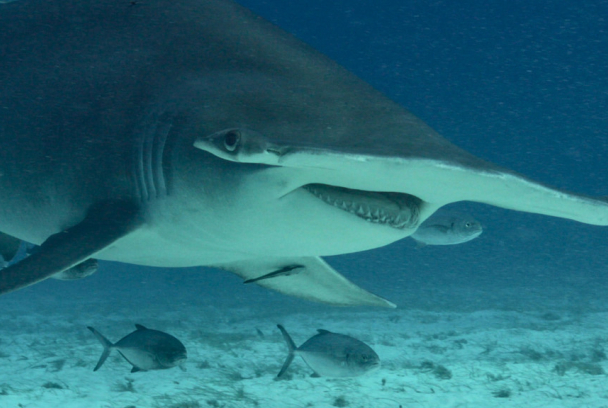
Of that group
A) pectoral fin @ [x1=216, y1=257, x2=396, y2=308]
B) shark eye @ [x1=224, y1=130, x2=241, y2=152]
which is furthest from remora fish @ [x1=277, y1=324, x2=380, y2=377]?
shark eye @ [x1=224, y1=130, x2=241, y2=152]

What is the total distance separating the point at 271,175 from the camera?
2145mm

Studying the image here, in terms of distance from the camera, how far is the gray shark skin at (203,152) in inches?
72.6

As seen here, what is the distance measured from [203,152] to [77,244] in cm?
85

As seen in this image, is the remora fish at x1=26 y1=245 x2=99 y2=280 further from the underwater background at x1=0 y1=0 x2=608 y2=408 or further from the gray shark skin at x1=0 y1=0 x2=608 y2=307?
the underwater background at x1=0 y1=0 x2=608 y2=408

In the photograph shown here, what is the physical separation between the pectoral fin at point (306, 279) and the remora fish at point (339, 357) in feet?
2.68

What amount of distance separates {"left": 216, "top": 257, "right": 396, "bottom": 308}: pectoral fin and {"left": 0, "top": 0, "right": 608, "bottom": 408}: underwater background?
1845 mm

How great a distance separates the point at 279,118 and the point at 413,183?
765 millimetres

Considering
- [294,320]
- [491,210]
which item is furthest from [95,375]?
[491,210]

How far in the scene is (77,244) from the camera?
2582mm

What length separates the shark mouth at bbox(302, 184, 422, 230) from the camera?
2.25m

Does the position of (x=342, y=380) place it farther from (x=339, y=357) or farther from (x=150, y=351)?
(x=150, y=351)

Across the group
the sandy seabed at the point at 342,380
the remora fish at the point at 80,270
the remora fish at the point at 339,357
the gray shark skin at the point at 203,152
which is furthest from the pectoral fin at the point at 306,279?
the sandy seabed at the point at 342,380

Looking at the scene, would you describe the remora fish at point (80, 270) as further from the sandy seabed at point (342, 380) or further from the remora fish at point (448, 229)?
the remora fish at point (448, 229)

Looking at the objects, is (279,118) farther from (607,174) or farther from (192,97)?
(607,174)
